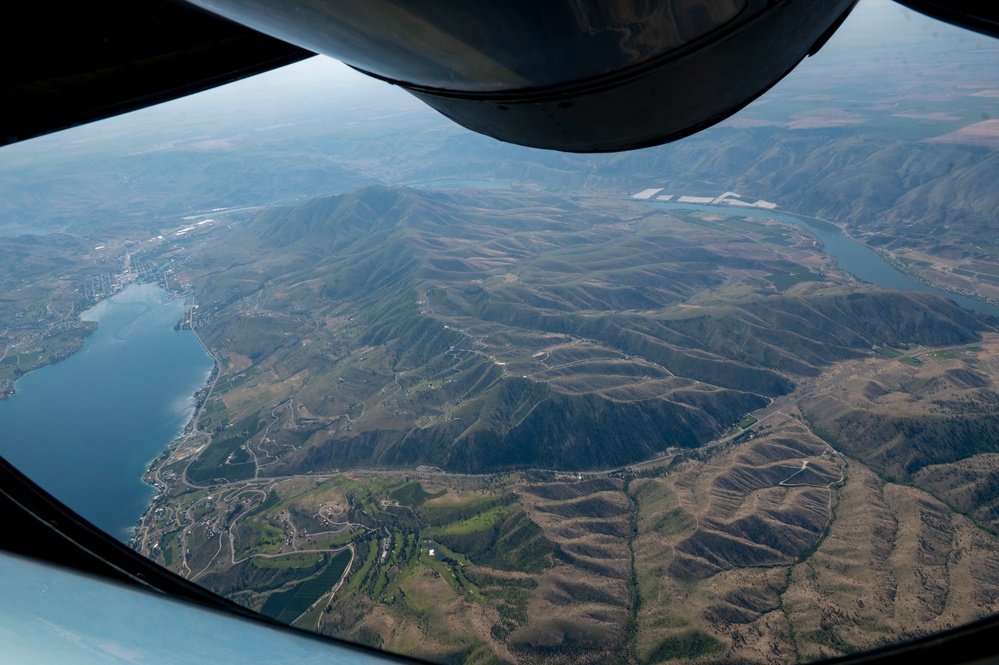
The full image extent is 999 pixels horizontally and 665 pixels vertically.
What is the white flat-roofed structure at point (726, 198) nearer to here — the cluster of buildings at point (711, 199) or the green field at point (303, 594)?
the cluster of buildings at point (711, 199)

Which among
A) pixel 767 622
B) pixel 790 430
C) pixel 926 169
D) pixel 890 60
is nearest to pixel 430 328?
pixel 790 430

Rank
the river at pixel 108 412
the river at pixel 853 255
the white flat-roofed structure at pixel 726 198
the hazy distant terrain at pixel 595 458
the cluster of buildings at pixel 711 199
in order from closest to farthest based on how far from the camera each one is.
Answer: the hazy distant terrain at pixel 595 458 < the river at pixel 108 412 < the river at pixel 853 255 < the cluster of buildings at pixel 711 199 < the white flat-roofed structure at pixel 726 198

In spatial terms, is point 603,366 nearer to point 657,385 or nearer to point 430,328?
point 657,385

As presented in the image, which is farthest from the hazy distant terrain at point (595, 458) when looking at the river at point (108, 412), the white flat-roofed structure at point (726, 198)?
the white flat-roofed structure at point (726, 198)

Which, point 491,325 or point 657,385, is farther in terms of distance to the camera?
point 491,325

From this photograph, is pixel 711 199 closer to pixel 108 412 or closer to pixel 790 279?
pixel 790 279

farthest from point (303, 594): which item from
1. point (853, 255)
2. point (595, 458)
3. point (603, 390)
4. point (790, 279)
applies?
point (853, 255)

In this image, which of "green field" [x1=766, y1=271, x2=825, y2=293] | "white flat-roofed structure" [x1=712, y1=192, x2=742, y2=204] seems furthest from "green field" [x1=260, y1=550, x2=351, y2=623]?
"white flat-roofed structure" [x1=712, y1=192, x2=742, y2=204]
